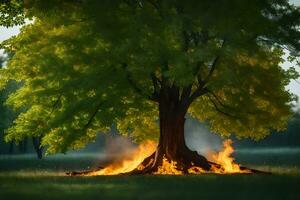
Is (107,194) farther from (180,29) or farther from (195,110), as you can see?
(195,110)

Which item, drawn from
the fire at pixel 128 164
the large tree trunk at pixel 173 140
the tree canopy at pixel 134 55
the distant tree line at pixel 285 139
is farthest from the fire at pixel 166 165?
the distant tree line at pixel 285 139

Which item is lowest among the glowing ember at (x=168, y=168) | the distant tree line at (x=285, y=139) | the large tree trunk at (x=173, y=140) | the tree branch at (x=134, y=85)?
the glowing ember at (x=168, y=168)

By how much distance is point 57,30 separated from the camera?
109ft

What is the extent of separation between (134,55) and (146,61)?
2.81 ft

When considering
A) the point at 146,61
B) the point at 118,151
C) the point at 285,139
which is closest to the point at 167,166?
the point at 146,61

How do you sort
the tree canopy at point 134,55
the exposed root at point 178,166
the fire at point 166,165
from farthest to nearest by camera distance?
the fire at point 166,165 → the exposed root at point 178,166 → the tree canopy at point 134,55

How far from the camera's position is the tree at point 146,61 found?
28625 millimetres

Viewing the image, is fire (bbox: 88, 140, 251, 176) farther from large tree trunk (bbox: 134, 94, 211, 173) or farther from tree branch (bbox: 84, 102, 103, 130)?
tree branch (bbox: 84, 102, 103, 130)

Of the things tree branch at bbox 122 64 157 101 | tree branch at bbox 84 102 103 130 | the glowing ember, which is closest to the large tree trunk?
the glowing ember

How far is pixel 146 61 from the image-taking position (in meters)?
28.9

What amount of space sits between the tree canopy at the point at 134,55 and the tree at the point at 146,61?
5cm

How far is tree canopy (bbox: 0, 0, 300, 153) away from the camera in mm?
28500

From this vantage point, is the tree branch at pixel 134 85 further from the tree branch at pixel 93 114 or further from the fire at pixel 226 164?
the fire at pixel 226 164

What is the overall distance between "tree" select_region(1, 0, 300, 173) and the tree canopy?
54 millimetres
